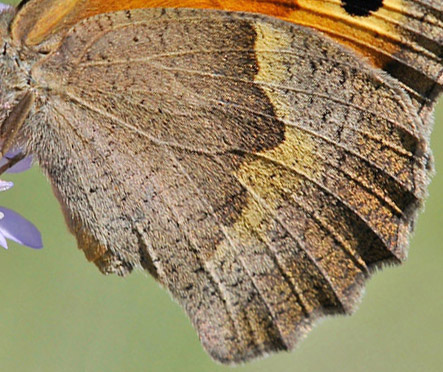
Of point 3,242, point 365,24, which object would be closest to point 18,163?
point 3,242

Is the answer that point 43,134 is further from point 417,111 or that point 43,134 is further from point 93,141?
point 417,111

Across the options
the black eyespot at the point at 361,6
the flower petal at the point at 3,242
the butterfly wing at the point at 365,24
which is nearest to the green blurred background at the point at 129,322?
the flower petal at the point at 3,242

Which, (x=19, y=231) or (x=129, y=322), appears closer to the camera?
(x=19, y=231)

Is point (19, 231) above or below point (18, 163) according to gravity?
below

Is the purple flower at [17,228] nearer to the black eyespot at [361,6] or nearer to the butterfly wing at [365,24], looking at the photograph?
the butterfly wing at [365,24]

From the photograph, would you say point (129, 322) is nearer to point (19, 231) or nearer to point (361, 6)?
point (19, 231)

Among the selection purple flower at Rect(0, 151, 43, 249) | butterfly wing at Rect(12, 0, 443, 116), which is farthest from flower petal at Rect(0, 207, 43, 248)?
butterfly wing at Rect(12, 0, 443, 116)

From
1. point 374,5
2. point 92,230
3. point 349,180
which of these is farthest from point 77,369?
point 374,5
